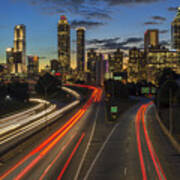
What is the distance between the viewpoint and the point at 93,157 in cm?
3841

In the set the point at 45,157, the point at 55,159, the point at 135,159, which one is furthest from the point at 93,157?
the point at 45,157

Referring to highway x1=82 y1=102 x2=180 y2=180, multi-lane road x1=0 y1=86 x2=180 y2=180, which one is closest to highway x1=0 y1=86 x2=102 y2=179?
multi-lane road x1=0 y1=86 x2=180 y2=180

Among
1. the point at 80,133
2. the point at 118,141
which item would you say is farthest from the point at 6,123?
the point at 118,141

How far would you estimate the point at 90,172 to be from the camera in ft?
102

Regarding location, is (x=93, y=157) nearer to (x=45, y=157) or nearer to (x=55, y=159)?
(x=55, y=159)

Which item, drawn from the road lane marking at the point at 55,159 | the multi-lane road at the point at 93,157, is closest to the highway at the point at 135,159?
the multi-lane road at the point at 93,157

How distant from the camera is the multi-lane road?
2994 centimetres

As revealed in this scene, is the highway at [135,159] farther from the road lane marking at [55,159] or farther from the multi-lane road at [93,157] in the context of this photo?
the road lane marking at [55,159]

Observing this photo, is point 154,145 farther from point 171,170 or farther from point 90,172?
point 90,172

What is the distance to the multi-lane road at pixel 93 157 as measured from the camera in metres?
29.9

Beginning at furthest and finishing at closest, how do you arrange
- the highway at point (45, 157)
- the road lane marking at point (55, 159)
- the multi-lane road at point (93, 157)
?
the multi-lane road at point (93, 157)
the highway at point (45, 157)
the road lane marking at point (55, 159)

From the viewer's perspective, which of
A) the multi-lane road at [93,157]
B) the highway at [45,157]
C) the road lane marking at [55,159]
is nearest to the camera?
the road lane marking at [55,159]

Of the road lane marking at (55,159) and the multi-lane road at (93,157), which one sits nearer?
the road lane marking at (55,159)

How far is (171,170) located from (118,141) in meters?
19.4
